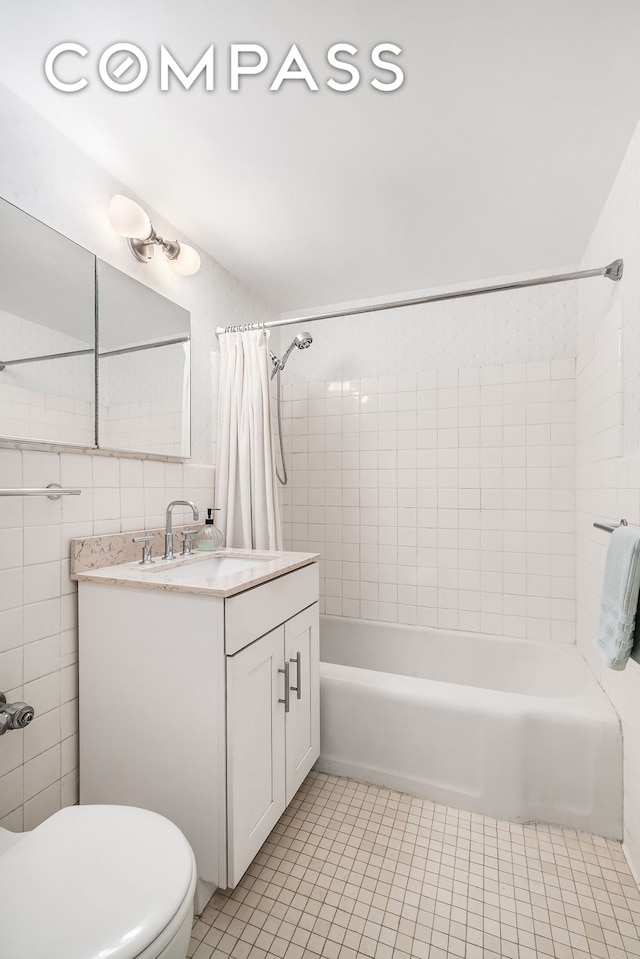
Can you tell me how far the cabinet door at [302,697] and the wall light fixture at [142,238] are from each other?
1481 millimetres

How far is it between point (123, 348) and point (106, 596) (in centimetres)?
88

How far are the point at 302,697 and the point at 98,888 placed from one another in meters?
0.85

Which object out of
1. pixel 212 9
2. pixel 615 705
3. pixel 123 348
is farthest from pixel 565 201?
pixel 615 705

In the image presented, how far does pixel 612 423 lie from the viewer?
162cm

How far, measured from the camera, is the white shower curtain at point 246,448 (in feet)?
6.86

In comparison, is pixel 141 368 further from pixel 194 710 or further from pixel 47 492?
pixel 194 710

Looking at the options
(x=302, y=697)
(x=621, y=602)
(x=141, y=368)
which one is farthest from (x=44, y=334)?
(x=621, y=602)

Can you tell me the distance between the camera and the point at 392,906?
1209 millimetres

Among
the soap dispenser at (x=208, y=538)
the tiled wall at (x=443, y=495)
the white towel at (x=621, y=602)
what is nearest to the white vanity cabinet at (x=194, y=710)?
the soap dispenser at (x=208, y=538)

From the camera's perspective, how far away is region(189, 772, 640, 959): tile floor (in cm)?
111

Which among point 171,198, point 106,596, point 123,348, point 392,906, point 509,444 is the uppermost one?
point 171,198

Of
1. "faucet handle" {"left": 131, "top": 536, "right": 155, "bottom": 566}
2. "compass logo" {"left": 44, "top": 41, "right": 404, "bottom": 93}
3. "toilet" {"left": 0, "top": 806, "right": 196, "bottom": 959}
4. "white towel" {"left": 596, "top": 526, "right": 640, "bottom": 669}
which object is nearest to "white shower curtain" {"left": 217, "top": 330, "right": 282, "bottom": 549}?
"faucet handle" {"left": 131, "top": 536, "right": 155, "bottom": 566}

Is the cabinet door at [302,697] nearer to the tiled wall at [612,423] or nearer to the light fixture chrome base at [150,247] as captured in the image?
the tiled wall at [612,423]

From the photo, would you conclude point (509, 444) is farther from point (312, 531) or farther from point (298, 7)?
point (298, 7)
